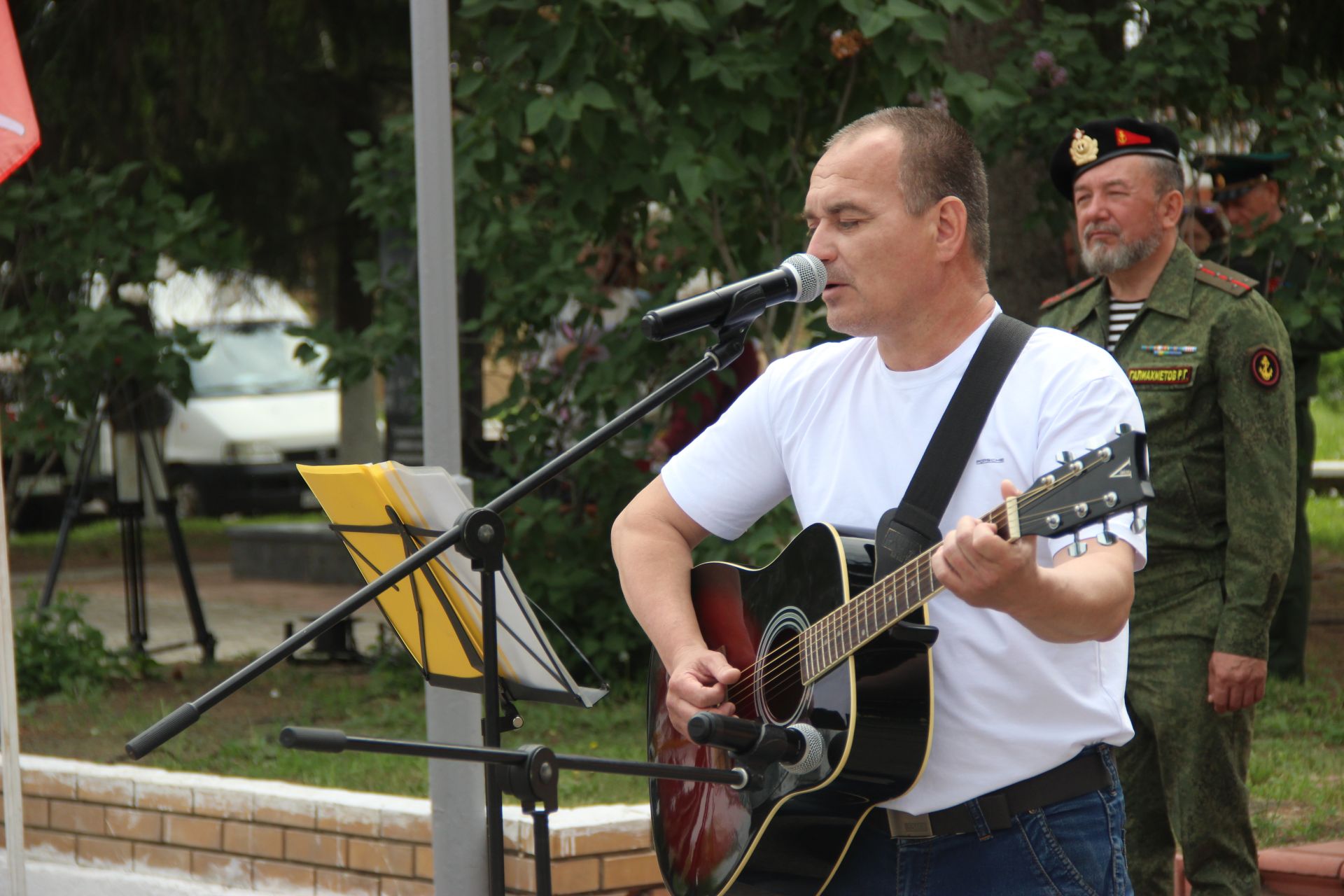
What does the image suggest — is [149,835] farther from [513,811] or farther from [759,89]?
[759,89]

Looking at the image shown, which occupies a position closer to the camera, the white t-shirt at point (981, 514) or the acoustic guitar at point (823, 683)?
the acoustic guitar at point (823, 683)

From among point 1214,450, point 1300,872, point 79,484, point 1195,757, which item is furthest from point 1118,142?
point 79,484

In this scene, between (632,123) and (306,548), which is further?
(306,548)

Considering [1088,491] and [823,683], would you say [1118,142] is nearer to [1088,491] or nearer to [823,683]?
[823,683]

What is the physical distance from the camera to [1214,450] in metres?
3.46

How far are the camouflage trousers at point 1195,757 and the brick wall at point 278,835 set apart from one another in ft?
4.25

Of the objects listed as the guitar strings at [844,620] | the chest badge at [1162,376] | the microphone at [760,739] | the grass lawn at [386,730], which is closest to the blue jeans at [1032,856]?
the microphone at [760,739]

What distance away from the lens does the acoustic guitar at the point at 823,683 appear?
187 cm

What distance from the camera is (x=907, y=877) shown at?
2260 mm

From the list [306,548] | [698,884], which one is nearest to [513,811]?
[698,884]

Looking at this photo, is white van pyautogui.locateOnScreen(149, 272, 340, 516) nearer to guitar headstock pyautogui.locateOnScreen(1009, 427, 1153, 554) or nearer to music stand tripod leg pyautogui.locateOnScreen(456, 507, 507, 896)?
music stand tripod leg pyautogui.locateOnScreen(456, 507, 507, 896)

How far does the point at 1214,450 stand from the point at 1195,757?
2.20 feet

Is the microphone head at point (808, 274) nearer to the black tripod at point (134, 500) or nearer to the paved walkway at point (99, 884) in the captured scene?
the paved walkway at point (99, 884)

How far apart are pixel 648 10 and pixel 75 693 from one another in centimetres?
403
